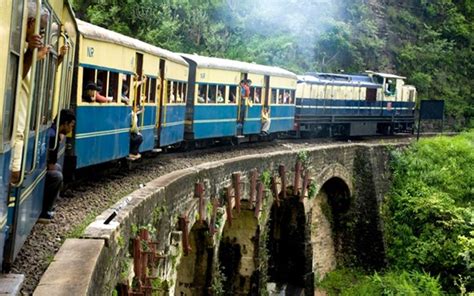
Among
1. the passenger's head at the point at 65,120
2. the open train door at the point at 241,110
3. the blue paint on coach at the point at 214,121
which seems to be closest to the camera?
the passenger's head at the point at 65,120

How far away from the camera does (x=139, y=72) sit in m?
12.3

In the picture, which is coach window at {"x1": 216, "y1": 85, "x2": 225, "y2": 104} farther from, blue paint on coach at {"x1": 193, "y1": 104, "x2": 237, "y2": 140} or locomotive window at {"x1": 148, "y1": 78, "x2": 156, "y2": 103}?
locomotive window at {"x1": 148, "y1": 78, "x2": 156, "y2": 103}

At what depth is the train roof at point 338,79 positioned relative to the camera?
1080 inches

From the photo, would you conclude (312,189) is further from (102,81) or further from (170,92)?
(102,81)

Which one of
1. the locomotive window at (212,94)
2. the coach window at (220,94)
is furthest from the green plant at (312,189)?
the locomotive window at (212,94)

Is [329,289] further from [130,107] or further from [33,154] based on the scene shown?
[33,154]

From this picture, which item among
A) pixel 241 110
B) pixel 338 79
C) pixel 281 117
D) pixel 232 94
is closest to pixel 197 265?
pixel 232 94

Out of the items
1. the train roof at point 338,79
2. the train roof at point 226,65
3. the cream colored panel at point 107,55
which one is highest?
the train roof at point 338,79

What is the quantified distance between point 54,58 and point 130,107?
18.1 feet

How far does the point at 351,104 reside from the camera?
29.1m

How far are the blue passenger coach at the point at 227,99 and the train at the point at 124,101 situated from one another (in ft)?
0.10

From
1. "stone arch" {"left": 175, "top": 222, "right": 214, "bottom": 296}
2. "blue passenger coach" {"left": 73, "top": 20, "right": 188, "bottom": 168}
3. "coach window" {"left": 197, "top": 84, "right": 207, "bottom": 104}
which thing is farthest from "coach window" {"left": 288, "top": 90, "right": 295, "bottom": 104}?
"stone arch" {"left": 175, "top": 222, "right": 214, "bottom": 296}

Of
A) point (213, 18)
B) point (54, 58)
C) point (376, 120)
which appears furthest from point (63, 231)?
point (213, 18)

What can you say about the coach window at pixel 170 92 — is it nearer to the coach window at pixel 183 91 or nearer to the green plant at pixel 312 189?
the coach window at pixel 183 91
